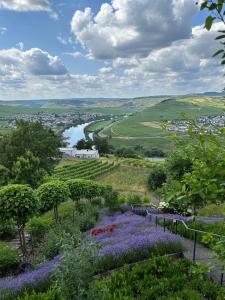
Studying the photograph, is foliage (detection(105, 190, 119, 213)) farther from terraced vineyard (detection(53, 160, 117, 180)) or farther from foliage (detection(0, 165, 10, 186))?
terraced vineyard (detection(53, 160, 117, 180))

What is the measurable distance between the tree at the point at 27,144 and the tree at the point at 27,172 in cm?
431

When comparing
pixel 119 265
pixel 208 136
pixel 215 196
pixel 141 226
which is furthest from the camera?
pixel 141 226

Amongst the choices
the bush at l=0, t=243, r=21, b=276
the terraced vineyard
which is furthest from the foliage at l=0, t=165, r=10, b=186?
the terraced vineyard

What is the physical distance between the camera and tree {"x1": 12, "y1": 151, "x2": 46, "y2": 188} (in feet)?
117

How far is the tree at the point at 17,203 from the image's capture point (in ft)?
45.4

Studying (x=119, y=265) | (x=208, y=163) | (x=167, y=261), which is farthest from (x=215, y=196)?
(x=119, y=265)

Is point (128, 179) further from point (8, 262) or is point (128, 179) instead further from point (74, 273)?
point (74, 273)

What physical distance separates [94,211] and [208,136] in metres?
18.5

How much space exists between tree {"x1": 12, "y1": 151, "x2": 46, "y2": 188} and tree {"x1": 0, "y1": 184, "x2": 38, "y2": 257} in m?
21.9

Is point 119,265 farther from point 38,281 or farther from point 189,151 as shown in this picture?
point 189,151

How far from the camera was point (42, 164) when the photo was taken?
47281mm

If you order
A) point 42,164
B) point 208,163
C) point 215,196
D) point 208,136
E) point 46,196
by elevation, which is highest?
point 208,136

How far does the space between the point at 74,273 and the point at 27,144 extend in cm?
4127

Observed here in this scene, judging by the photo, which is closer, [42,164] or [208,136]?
[208,136]
